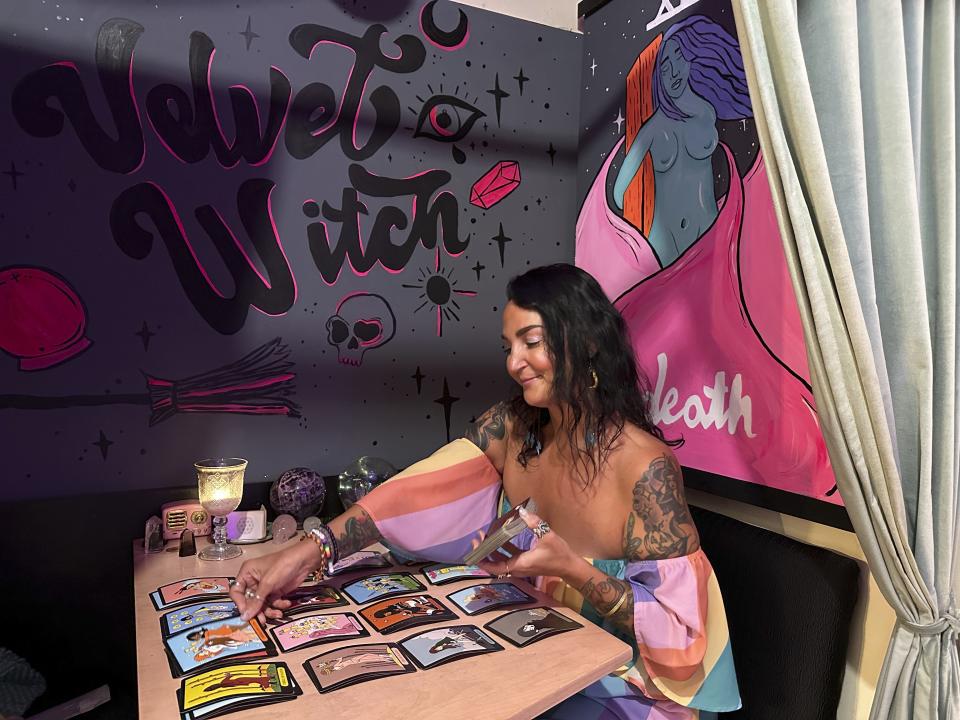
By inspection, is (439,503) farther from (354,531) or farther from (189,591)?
(189,591)

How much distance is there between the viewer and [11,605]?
175 centimetres

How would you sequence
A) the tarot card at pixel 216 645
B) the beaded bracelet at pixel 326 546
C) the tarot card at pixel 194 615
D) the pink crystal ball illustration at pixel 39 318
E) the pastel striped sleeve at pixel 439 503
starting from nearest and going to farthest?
the tarot card at pixel 216 645 < the tarot card at pixel 194 615 < the beaded bracelet at pixel 326 546 < the pastel striped sleeve at pixel 439 503 < the pink crystal ball illustration at pixel 39 318

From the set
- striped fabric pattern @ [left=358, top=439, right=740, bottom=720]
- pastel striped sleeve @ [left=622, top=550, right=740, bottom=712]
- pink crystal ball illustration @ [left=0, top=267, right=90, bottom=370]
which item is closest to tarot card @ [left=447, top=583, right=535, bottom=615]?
striped fabric pattern @ [left=358, top=439, right=740, bottom=720]

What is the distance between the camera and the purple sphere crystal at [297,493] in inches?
77.8

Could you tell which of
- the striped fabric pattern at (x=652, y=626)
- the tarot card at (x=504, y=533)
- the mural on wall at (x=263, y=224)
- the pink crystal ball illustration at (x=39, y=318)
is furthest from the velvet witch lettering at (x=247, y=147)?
the tarot card at (x=504, y=533)

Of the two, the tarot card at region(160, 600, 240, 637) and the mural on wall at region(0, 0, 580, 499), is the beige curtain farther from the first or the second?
the mural on wall at region(0, 0, 580, 499)

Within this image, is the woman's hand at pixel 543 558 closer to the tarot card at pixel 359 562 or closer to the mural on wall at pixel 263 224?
the tarot card at pixel 359 562

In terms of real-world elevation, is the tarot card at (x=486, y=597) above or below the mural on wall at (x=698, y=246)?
below

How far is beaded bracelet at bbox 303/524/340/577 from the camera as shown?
1426 millimetres

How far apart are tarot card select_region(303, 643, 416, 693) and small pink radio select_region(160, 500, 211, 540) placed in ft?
2.99

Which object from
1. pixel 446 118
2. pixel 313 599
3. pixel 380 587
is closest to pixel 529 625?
pixel 380 587

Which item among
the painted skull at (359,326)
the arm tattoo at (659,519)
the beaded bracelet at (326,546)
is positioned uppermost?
the painted skull at (359,326)

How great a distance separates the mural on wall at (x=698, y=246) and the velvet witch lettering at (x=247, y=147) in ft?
2.10

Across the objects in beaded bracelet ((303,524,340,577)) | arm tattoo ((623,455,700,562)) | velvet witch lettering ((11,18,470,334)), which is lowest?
beaded bracelet ((303,524,340,577))
